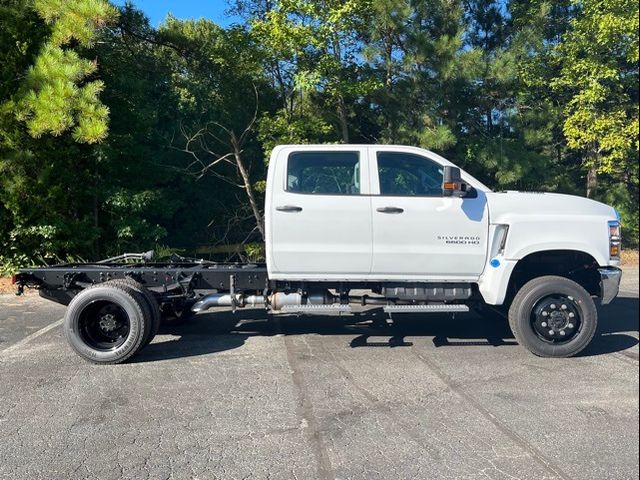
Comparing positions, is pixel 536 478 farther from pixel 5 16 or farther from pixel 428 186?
pixel 5 16

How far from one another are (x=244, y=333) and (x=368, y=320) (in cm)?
176

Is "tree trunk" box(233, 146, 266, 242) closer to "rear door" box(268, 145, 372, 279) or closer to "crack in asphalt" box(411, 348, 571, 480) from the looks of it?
"rear door" box(268, 145, 372, 279)

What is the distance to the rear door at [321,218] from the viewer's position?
18.1 feet

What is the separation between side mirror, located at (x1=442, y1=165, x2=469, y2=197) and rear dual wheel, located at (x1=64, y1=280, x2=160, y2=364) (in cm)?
332

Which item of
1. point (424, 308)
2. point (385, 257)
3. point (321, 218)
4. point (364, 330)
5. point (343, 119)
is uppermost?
point (343, 119)

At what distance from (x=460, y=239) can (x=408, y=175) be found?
0.91 m

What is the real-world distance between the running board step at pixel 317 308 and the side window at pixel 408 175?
4.36ft

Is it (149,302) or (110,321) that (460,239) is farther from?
(110,321)

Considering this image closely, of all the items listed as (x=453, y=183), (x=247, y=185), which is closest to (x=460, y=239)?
(x=453, y=183)

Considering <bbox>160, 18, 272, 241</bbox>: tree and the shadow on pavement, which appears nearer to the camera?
the shadow on pavement

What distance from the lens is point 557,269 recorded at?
6.02 metres

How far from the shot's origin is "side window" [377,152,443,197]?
5617 mm

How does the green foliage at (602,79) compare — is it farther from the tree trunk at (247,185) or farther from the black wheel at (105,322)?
the black wheel at (105,322)

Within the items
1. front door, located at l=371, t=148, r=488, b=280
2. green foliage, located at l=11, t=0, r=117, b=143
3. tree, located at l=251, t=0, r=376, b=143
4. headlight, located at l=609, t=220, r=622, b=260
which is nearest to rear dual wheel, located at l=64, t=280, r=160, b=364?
front door, located at l=371, t=148, r=488, b=280
